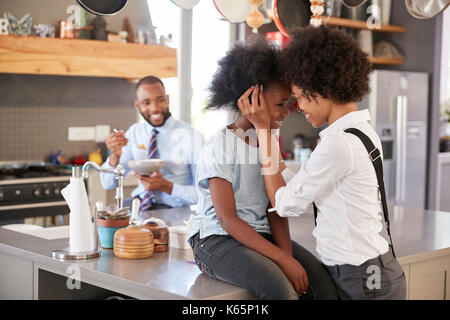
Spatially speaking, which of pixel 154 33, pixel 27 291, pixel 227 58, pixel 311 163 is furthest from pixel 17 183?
pixel 311 163

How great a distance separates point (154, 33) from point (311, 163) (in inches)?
147

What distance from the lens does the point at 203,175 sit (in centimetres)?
176

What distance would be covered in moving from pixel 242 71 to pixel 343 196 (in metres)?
0.50

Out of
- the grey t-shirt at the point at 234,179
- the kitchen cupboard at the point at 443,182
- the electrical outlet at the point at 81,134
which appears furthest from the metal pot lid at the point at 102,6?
the kitchen cupboard at the point at 443,182

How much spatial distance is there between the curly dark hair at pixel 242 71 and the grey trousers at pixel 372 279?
595mm

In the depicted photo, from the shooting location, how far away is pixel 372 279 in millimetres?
1633

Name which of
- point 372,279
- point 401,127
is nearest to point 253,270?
point 372,279

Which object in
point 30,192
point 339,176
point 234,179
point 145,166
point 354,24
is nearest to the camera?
point 339,176

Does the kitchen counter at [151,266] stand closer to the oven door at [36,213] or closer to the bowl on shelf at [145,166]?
the bowl on shelf at [145,166]

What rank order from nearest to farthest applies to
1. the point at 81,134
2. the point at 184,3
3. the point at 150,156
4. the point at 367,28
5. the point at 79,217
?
1. the point at 79,217
2. the point at 184,3
3. the point at 150,156
4. the point at 81,134
5. the point at 367,28

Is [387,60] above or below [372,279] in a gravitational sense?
above

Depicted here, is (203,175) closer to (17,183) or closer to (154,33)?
(17,183)

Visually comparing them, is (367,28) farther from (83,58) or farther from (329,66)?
(329,66)

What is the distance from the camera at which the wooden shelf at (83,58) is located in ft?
14.2
